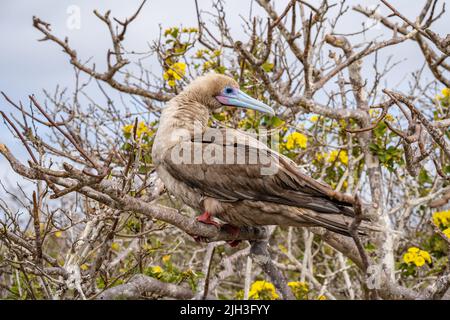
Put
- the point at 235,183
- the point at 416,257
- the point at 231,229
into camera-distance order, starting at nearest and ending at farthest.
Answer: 1. the point at 235,183
2. the point at 231,229
3. the point at 416,257

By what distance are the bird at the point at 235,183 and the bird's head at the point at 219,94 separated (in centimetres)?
44

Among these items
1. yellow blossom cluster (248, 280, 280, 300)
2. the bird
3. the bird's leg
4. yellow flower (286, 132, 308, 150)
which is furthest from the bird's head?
yellow blossom cluster (248, 280, 280, 300)

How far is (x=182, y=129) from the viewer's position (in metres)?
3.89

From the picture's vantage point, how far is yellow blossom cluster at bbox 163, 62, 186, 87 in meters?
5.26

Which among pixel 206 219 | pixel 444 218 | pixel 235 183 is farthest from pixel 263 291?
pixel 444 218

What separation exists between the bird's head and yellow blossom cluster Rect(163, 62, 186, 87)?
90 centimetres

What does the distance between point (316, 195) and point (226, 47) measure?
2526mm

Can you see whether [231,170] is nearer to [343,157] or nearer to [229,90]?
[229,90]

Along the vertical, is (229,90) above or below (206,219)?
above

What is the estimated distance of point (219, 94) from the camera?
4379mm

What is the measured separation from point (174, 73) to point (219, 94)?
102 cm

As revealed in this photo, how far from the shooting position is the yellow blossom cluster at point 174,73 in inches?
207

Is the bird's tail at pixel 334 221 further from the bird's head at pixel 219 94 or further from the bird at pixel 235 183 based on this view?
the bird's head at pixel 219 94
